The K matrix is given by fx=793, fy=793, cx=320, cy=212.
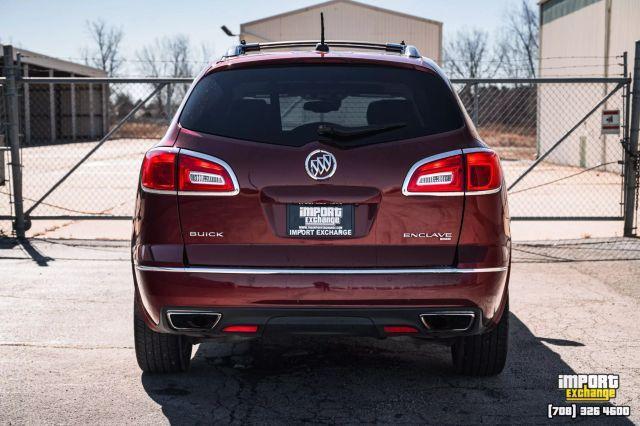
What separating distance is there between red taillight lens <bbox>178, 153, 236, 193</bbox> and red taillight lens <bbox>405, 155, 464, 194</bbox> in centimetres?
84

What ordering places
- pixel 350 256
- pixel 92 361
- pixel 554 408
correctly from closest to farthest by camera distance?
pixel 350 256 → pixel 554 408 → pixel 92 361

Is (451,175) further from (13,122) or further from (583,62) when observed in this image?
(583,62)

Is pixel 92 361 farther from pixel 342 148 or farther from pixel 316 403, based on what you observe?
pixel 342 148

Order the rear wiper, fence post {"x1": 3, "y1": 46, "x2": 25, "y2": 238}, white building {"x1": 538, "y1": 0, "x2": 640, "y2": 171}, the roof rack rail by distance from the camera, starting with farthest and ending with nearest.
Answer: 1. white building {"x1": 538, "y1": 0, "x2": 640, "y2": 171}
2. fence post {"x1": 3, "y1": 46, "x2": 25, "y2": 238}
3. the roof rack rail
4. the rear wiper

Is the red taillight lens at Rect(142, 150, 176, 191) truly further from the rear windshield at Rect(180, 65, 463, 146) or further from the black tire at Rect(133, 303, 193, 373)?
the black tire at Rect(133, 303, 193, 373)

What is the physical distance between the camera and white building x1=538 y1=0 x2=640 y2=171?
2255cm

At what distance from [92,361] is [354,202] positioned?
2.11 m

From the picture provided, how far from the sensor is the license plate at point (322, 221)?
3.60 meters

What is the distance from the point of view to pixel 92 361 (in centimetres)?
475

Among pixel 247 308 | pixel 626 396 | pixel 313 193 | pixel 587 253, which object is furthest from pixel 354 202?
pixel 587 253

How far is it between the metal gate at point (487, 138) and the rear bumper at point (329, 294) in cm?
544

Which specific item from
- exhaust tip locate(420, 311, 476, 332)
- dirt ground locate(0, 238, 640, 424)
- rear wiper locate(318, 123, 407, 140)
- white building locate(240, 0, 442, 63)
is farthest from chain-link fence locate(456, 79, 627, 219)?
white building locate(240, 0, 442, 63)

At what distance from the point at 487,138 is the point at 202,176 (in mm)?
38300

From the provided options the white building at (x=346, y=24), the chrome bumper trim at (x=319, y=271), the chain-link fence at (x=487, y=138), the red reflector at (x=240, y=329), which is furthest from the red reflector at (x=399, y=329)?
the white building at (x=346, y=24)
